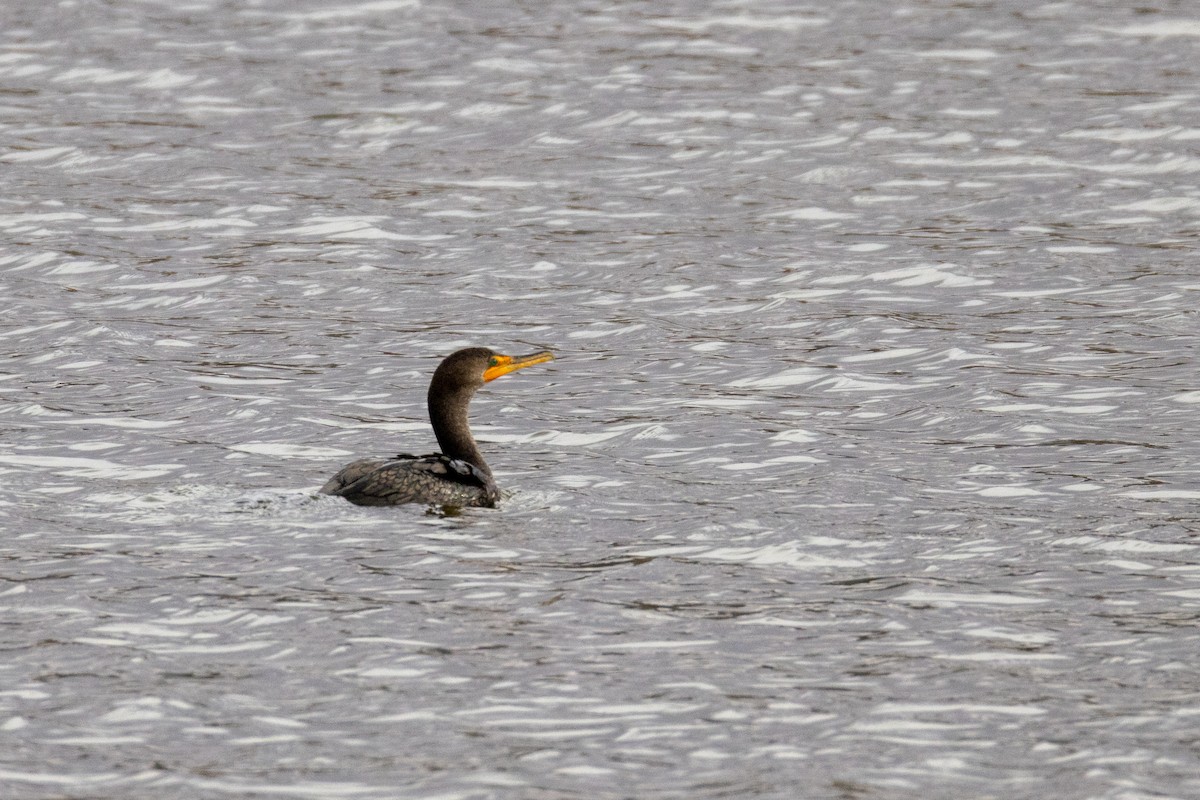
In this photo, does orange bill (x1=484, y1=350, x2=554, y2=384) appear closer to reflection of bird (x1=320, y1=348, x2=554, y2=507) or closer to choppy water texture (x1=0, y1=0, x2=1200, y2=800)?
reflection of bird (x1=320, y1=348, x2=554, y2=507)

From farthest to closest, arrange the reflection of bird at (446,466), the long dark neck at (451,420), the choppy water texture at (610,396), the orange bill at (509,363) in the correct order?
the orange bill at (509,363), the long dark neck at (451,420), the reflection of bird at (446,466), the choppy water texture at (610,396)

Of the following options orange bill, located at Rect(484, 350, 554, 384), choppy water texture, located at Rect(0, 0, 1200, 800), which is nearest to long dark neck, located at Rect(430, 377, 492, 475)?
orange bill, located at Rect(484, 350, 554, 384)

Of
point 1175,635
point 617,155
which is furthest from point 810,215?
point 1175,635

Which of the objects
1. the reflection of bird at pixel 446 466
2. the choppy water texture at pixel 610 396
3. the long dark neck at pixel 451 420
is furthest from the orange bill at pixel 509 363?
the choppy water texture at pixel 610 396

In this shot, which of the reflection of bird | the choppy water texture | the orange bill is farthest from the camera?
the orange bill

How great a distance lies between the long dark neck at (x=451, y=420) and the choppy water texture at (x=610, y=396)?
1.60ft

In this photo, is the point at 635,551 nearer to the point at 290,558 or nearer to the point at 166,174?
the point at 290,558

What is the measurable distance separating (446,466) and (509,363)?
1.17 meters

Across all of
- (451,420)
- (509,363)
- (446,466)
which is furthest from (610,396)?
(446,466)

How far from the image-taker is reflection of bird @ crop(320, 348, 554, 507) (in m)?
11.4

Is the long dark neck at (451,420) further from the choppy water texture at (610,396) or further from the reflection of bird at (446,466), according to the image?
the choppy water texture at (610,396)

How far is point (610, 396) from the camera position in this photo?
47.3 ft

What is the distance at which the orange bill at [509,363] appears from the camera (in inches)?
496

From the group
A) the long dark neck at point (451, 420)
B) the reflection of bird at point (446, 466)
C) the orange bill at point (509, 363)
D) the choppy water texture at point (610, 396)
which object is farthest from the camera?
the orange bill at point (509, 363)
